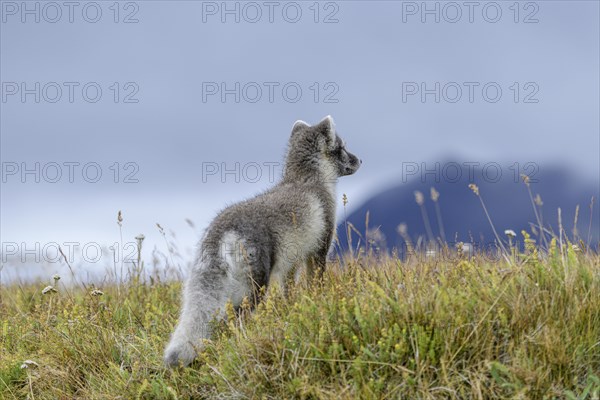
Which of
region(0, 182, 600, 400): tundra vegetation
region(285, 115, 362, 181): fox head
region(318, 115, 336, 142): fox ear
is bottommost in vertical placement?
region(0, 182, 600, 400): tundra vegetation

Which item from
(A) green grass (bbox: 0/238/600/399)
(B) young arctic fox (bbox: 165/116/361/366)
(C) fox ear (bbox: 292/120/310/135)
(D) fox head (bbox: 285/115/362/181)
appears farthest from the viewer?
(C) fox ear (bbox: 292/120/310/135)

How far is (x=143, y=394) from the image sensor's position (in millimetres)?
5684

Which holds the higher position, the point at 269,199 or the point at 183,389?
the point at 269,199

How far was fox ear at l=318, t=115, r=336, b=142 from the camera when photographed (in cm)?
818

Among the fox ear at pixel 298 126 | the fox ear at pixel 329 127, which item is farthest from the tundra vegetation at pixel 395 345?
the fox ear at pixel 298 126

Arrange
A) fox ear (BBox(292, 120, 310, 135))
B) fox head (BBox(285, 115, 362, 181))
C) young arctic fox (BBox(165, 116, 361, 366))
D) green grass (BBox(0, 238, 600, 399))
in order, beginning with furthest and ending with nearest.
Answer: fox ear (BBox(292, 120, 310, 135))
fox head (BBox(285, 115, 362, 181))
young arctic fox (BBox(165, 116, 361, 366))
green grass (BBox(0, 238, 600, 399))

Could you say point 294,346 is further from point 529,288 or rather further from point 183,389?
point 529,288

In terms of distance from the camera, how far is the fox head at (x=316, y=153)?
26.7 feet

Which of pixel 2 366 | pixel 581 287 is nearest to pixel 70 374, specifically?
pixel 2 366

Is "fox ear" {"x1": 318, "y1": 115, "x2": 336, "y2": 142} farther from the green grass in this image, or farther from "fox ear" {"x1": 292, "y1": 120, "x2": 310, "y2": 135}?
the green grass

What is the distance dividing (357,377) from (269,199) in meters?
2.81

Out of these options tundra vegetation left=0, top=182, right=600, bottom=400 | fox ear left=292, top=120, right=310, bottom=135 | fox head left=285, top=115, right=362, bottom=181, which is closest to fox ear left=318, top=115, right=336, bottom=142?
fox head left=285, top=115, right=362, bottom=181

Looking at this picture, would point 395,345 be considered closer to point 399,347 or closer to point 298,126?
point 399,347

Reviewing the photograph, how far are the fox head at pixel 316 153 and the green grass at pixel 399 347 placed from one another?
2.06 m
